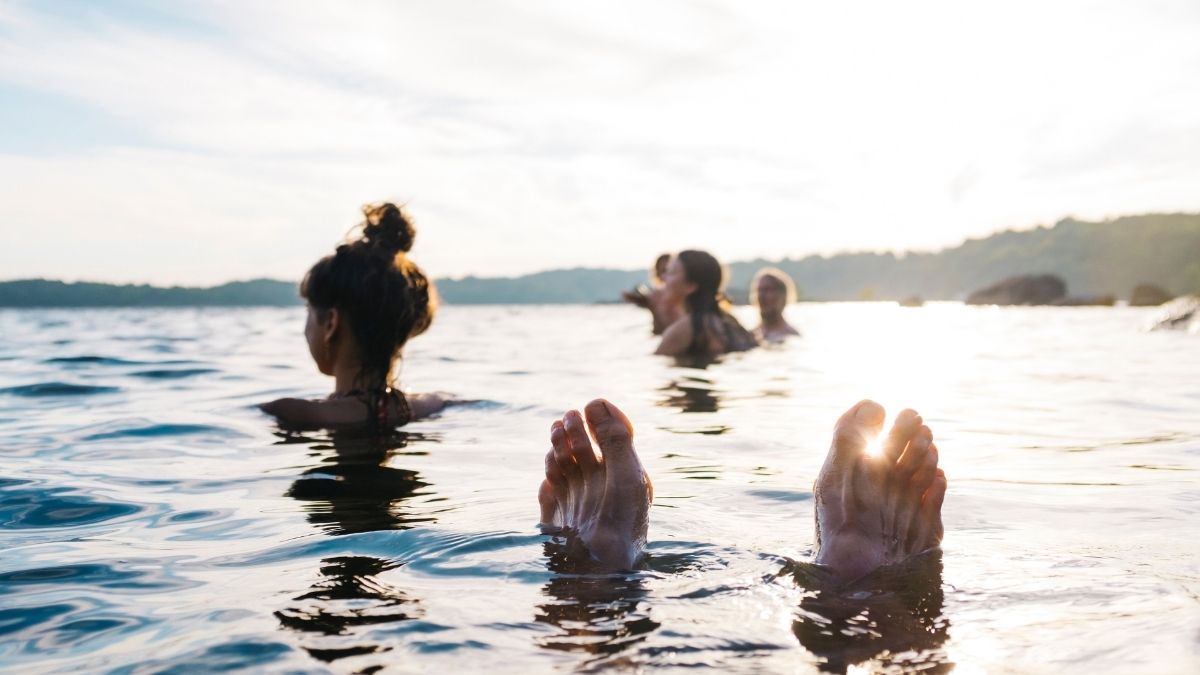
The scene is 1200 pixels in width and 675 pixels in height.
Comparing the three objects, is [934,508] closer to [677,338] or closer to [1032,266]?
[677,338]

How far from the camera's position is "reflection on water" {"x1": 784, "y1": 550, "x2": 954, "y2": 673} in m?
1.80

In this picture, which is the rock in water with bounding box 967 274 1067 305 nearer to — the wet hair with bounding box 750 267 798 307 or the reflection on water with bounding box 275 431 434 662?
the wet hair with bounding box 750 267 798 307

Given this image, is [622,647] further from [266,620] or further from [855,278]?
[855,278]

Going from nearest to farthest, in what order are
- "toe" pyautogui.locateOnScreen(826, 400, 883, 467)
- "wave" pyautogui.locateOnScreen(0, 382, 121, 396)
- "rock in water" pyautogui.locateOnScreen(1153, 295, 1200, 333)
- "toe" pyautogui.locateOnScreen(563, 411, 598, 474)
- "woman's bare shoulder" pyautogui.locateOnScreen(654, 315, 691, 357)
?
"toe" pyautogui.locateOnScreen(826, 400, 883, 467) < "toe" pyautogui.locateOnScreen(563, 411, 598, 474) < "wave" pyautogui.locateOnScreen(0, 382, 121, 396) < "woman's bare shoulder" pyautogui.locateOnScreen(654, 315, 691, 357) < "rock in water" pyautogui.locateOnScreen(1153, 295, 1200, 333)

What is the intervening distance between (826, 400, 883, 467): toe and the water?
27 cm

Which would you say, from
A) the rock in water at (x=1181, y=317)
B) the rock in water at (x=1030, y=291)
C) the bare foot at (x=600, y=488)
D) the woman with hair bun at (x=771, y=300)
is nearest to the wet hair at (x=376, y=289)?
the bare foot at (x=600, y=488)

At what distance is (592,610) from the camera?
2074 millimetres

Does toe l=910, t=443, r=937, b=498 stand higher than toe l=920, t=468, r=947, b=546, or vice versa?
toe l=910, t=443, r=937, b=498

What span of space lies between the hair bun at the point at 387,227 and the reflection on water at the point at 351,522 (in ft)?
3.24

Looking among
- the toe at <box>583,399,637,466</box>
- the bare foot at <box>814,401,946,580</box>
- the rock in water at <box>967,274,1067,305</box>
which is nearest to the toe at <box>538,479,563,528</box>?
the toe at <box>583,399,637,466</box>

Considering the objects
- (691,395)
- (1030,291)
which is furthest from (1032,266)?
(691,395)

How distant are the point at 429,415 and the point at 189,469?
1687 mm

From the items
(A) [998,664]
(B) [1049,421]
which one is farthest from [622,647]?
(B) [1049,421]

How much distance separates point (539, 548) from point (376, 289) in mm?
2508
